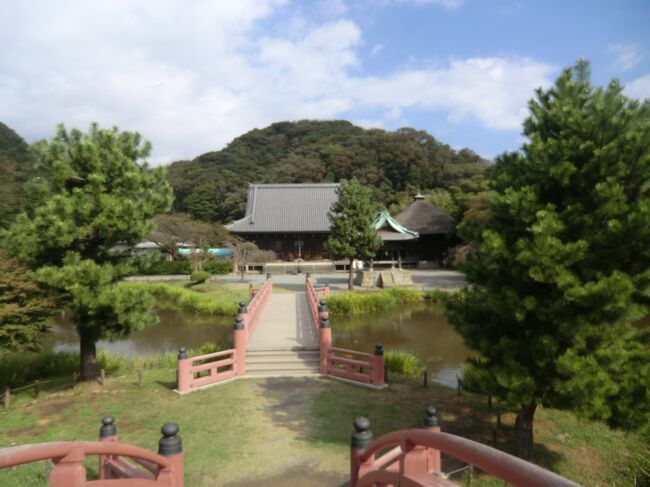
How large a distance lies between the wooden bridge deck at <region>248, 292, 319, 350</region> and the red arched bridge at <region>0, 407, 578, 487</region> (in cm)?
617

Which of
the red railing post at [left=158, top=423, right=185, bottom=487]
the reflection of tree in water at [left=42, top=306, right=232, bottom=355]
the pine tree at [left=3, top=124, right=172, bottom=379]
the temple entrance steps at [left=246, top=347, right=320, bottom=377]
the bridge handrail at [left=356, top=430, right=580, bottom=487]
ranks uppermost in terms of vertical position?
the pine tree at [left=3, top=124, right=172, bottom=379]

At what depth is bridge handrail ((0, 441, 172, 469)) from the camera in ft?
7.17

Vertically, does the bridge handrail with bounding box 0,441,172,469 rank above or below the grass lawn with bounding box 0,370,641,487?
above

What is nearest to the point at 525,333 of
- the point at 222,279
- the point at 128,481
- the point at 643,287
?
the point at 643,287

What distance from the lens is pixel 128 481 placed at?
3148 millimetres

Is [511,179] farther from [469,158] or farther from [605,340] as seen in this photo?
Result: [469,158]

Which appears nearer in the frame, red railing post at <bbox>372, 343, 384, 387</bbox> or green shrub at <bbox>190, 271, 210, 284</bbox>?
red railing post at <bbox>372, 343, 384, 387</bbox>

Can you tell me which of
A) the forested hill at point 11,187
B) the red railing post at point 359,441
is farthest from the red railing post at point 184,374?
the red railing post at point 359,441

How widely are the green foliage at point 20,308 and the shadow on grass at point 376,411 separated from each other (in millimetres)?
4641

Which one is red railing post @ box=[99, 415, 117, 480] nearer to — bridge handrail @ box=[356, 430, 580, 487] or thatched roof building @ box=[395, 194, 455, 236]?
bridge handrail @ box=[356, 430, 580, 487]

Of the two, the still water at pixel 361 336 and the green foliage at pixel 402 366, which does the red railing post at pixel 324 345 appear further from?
the still water at pixel 361 336

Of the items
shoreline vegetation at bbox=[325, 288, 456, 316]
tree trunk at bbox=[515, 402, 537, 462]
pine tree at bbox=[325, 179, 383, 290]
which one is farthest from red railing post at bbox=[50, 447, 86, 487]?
pine tree at bbox=[325, 179, 383, 290]

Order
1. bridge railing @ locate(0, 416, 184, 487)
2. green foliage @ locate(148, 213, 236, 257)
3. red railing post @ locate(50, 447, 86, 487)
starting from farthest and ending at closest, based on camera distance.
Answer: green foliage @ locate(148, 213, 236, 257), red railing post @ locate(50, 447, 86, 487), bridge railing @ locate(0, 416, 184, 487)

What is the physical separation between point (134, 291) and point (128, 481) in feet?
20.9
